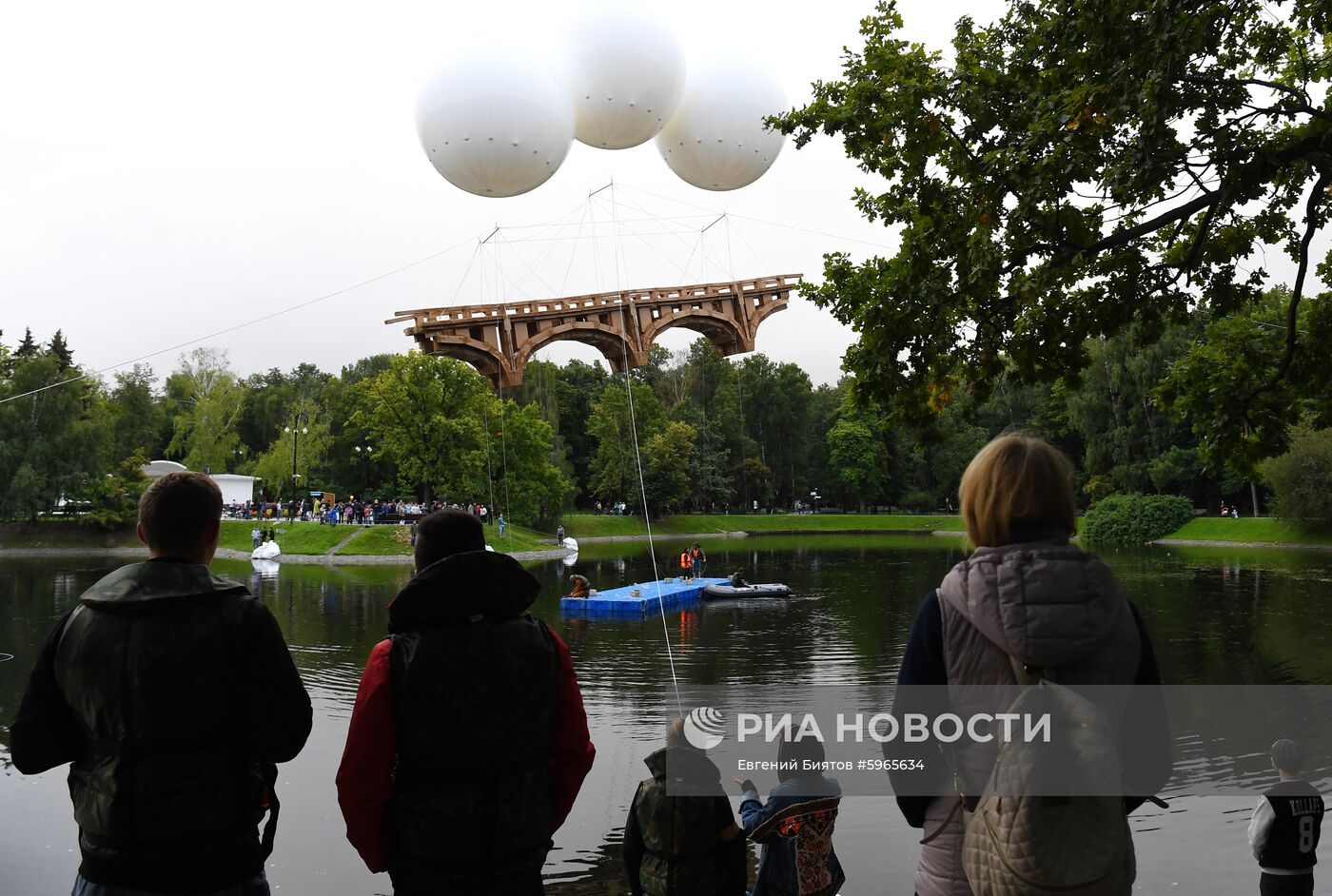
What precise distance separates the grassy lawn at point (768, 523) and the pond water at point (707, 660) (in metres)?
14.9

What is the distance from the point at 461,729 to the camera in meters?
2.41

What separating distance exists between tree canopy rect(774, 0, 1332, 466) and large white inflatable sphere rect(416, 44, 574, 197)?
200 centimetres

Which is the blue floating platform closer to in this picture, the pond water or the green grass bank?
the pond water

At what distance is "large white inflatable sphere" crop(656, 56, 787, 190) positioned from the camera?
858 cm

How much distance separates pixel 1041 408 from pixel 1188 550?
38.5ft

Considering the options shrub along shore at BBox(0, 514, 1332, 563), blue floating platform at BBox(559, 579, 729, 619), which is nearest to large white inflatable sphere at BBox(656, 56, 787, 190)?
blue floating platform at BBox(559, 579, 729, 619)

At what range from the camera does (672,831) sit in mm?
3391

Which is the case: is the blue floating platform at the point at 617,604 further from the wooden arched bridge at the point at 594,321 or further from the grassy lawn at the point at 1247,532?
the grassy lawn at the point at 1247,532

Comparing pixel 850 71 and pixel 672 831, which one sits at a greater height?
pixel 850 71

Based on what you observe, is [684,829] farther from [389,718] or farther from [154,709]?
[154,709]

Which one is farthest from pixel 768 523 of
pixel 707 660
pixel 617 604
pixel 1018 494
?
pixel 1018 494

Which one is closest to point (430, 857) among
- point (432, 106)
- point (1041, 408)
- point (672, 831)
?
point (672, 831)

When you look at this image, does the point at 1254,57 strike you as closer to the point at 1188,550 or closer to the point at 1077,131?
the point at 1077,131

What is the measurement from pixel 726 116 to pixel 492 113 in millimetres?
2271
